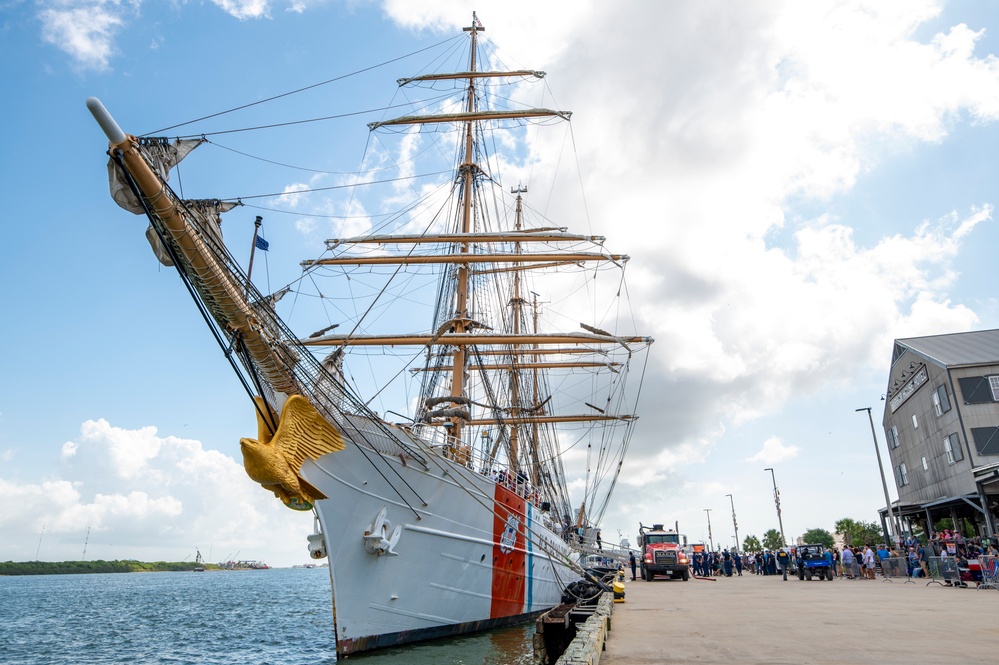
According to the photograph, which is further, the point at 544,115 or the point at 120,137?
the point at 544,115

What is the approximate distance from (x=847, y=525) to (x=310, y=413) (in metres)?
67.0

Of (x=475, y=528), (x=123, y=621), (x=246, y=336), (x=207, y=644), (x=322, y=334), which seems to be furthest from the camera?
(x=123, y=621)

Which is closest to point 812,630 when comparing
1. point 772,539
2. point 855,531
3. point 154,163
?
point 154,163

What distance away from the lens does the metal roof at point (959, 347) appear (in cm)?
2603

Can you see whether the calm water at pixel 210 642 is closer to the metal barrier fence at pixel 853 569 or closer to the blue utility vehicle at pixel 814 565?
the blue utility vehicle at pixel 814 565

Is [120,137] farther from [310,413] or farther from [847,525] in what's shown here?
[847,525]

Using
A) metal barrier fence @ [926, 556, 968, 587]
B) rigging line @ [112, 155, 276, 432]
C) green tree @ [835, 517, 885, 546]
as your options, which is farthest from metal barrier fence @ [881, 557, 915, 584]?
green tree @ [835, 517, 885, 546]

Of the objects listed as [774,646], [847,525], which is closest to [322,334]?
[774,646]

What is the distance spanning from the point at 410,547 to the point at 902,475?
31.3 meters

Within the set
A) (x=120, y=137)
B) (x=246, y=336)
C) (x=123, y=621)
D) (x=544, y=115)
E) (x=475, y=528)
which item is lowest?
(x=123, y=621)

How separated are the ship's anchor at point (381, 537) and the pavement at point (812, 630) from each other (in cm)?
430

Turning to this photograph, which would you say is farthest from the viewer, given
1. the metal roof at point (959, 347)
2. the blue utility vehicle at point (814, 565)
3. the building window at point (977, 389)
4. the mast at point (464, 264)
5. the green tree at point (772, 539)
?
the green tree at point (772, 539)

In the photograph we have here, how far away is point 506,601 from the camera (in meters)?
15.9

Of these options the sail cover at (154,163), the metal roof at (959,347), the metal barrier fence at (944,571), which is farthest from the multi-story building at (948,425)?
the sail cover at (154,163)
